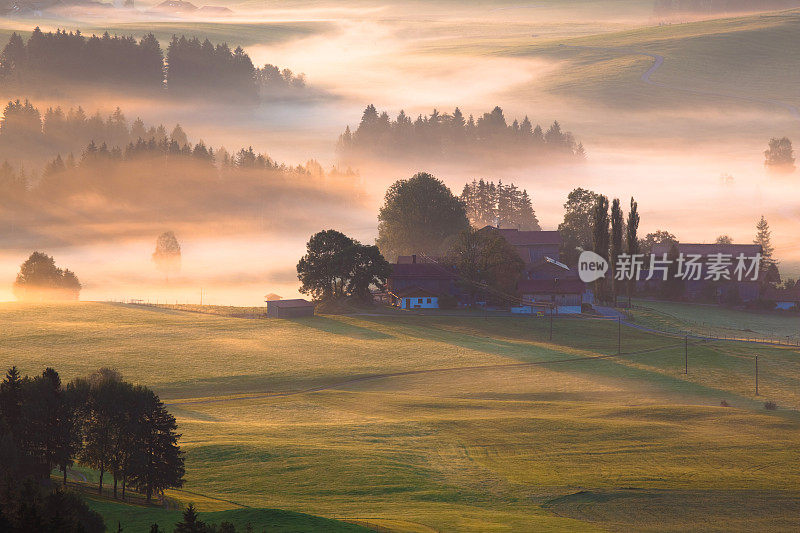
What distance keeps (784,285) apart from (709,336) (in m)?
53.2

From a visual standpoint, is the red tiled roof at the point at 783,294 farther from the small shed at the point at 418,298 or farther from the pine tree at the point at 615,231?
the small shed at the point at 418,298

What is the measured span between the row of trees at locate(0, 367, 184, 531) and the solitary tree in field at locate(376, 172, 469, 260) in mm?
132165

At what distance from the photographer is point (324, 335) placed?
128m

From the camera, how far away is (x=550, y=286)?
496ft

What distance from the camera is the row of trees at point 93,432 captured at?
6094 centimetres

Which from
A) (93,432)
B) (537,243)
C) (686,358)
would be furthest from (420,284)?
(93,432)

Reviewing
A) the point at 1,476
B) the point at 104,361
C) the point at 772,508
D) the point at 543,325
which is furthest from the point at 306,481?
the point at 543,325

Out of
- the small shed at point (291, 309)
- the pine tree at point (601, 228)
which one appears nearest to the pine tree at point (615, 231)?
the pine tree at point (601, 228)

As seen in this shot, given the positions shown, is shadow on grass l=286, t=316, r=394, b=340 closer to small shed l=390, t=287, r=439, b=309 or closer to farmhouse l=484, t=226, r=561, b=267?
small shed l=390, t=287, r=439, b=309

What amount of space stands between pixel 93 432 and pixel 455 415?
35.2 meters

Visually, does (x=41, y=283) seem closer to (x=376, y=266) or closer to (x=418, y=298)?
(x=376, y=266)

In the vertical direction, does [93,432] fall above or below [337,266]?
below

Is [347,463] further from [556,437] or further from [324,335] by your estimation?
[324,335]

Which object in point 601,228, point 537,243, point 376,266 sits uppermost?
point 601,228
